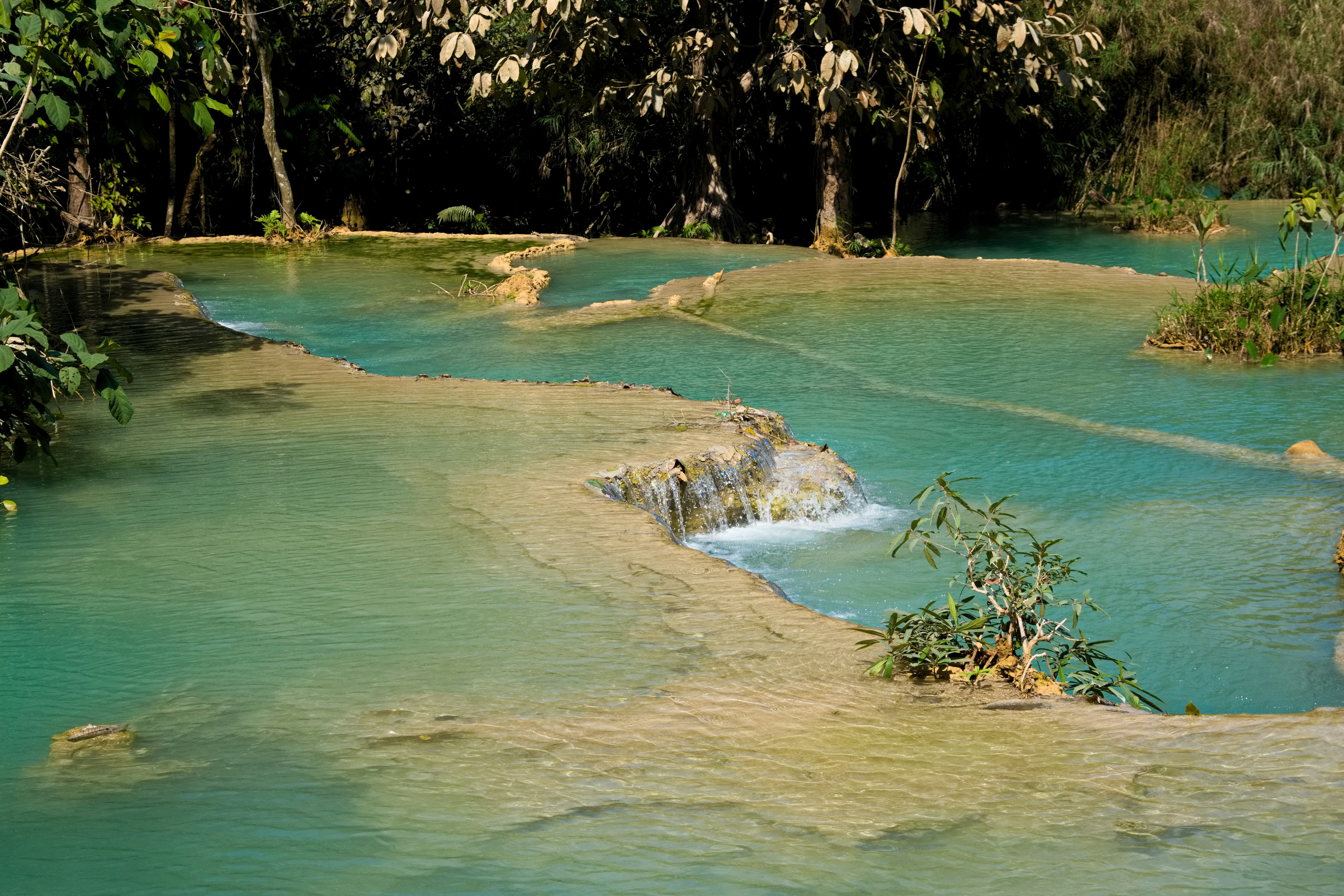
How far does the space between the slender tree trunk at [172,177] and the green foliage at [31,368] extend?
10.6 meters

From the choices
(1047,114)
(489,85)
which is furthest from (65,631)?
(1047,114)

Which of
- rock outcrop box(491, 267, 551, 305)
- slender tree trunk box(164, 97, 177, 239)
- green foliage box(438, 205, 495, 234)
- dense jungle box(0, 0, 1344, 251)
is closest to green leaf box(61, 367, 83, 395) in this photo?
rock outcrop box(491, 267, 551, 305)

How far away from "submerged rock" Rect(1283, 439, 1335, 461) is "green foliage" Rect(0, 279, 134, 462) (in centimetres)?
549

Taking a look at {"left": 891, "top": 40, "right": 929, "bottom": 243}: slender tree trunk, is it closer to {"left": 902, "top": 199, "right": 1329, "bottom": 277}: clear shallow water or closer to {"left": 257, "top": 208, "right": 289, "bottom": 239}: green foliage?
{"left": 902, "top": 199, "right": 1329, "bottom": 277}: clear shallow water

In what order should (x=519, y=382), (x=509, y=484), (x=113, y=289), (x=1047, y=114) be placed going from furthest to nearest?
1. (x=1047, y=114)
2. (x=113, y=289)
3. (x=519, y=382)
4. (x=509, y=484)

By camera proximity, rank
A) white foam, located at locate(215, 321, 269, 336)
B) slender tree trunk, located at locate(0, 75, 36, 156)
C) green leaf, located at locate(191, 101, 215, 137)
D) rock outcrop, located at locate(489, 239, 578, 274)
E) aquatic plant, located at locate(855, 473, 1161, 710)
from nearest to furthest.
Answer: aquatic plant, located at locate(855, 473, 1161, 710)
slender tree trunk, located at locate(0, 75, 36, 156)
green leaf, located at locate(191, 101, 215, 137)
white foam, located at locate(215, 321, 269, 336)
rock outcrop, located at locate(489, 239, 578, 274)

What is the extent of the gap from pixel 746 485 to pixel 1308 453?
114 inches

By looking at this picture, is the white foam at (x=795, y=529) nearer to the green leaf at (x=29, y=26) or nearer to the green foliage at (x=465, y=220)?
the green leaf at (x=29, y=26)

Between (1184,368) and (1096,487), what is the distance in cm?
255

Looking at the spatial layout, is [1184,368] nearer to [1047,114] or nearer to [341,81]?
[1047,114]

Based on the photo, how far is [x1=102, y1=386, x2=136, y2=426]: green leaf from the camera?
538cm

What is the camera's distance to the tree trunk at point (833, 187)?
1572 cm

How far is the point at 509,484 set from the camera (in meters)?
5.99

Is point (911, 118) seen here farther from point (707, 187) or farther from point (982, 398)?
point (982, 398)
